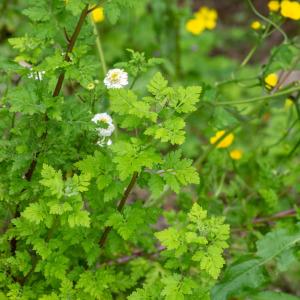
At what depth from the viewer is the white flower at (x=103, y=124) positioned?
69.1 inches

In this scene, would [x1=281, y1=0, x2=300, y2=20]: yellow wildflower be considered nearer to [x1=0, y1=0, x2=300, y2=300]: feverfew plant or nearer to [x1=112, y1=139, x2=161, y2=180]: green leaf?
[x1=0, y1=0, x2=300, y2=300]: feverfew plant

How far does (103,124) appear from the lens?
1749mm

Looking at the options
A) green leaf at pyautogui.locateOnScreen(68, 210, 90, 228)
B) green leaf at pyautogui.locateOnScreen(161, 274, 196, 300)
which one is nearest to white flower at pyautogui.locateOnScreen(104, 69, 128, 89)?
green leaf at pyautogui.locateOnScreen(68, 210, 90, 228)

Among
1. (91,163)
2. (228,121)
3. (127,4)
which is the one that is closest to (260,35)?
(228,121)

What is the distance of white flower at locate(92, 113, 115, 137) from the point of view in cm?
175

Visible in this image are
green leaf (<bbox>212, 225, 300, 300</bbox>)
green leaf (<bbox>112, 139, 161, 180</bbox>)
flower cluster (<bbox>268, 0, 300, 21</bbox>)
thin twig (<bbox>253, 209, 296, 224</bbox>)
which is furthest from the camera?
thin twig (<bbox>253, 209, 296, 224</bbox>)

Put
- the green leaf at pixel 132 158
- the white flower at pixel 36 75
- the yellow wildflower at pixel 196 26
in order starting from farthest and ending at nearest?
the yellow wildflower at pixel 196 26 < the white flower at pixel 36 75 < the green leaf at pixel 132 158

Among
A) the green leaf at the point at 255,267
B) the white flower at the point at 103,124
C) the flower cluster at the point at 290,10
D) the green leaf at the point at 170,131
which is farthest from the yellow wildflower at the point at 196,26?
the green leaf at the point at 170,131

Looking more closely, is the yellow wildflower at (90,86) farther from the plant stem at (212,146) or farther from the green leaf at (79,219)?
the plant stem at (212,146)

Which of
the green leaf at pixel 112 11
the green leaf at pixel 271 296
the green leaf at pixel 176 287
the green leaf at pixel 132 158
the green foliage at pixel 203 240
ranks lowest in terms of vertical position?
the green leaf at pixel 271 296

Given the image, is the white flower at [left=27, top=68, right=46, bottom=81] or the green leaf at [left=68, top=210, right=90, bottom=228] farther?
the white flower at [left=27, top=68, right=46, bottom=81]

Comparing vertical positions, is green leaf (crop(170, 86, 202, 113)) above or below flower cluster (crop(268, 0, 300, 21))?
below

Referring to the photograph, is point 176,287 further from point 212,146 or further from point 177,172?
point 212,146

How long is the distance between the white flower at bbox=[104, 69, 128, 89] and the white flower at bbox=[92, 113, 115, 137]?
11 cm
